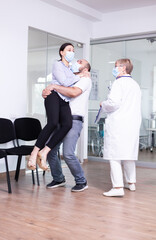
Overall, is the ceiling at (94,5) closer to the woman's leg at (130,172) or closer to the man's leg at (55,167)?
the man's leg at (55,167)

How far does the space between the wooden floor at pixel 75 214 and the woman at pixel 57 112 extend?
51 cm

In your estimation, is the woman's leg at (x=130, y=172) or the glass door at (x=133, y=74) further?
the glass door at (x=133, y=74)

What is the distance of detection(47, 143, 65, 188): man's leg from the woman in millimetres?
169

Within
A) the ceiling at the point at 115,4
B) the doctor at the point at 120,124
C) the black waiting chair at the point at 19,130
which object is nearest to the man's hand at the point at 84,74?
the doctor at the point at 120,124

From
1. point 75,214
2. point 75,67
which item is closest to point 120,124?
point 75,67

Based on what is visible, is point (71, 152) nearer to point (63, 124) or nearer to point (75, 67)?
point (63, 124)

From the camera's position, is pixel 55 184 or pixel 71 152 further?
pixel 55 184

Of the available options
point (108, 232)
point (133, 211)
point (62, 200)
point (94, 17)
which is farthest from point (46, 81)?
point (108, 232)

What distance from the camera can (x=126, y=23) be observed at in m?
6.72

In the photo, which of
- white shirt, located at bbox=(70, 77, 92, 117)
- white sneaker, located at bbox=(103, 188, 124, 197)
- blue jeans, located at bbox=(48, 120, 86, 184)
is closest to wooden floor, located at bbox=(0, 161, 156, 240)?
white sneaker, located at bbox=(103, 188, 124, 197)

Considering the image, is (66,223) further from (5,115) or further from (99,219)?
(5,115)

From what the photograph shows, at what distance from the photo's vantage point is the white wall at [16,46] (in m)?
5.20

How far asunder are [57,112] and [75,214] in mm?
1159

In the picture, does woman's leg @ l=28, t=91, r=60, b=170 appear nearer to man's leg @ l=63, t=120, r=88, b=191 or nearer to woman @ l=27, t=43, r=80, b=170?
woman @ l=27, t=43, r=80, b=170
